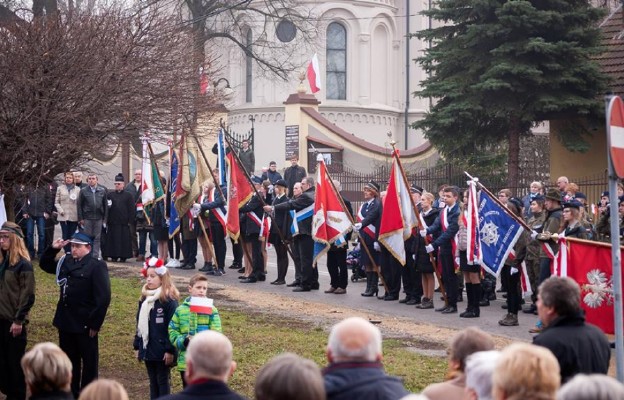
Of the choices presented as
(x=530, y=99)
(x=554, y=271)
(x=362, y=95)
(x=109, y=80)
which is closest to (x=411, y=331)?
(x=554, y=271)

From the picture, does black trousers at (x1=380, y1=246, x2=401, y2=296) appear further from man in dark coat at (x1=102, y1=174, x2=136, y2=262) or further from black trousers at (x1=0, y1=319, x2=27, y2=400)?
black trousers at (x1=0, y1=319, x2=27, y2=400)

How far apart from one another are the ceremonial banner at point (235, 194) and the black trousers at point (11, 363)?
927 centimetres

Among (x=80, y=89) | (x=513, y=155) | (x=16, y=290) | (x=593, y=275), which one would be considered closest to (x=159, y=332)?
(x=16, y=290)

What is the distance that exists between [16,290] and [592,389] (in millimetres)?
7340

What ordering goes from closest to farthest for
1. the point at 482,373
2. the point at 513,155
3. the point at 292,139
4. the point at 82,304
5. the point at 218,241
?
the point at 482,373 → the point at 82,304 → the point at 218,241 → the point at 513,155 → the point at 292,139

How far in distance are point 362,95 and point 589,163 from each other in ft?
65.2

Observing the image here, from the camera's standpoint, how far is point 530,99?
25781 mm

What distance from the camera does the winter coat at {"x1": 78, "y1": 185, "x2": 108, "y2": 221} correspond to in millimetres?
21609

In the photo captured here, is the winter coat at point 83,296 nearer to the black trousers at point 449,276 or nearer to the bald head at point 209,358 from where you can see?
the bald head at point 209,358

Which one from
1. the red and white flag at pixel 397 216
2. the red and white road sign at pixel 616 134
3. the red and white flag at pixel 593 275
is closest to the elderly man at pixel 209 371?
the red and white road sign at pixel 616 134

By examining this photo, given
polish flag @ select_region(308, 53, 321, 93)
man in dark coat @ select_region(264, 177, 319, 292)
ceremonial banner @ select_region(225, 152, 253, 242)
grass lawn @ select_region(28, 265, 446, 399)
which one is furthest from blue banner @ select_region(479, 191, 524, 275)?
polish flag @ select_region(308, 53, 321, 93)

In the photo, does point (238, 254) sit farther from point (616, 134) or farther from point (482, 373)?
point (482, 373)

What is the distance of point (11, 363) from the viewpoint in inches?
425

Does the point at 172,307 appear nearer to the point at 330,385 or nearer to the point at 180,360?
the point at 180,360
